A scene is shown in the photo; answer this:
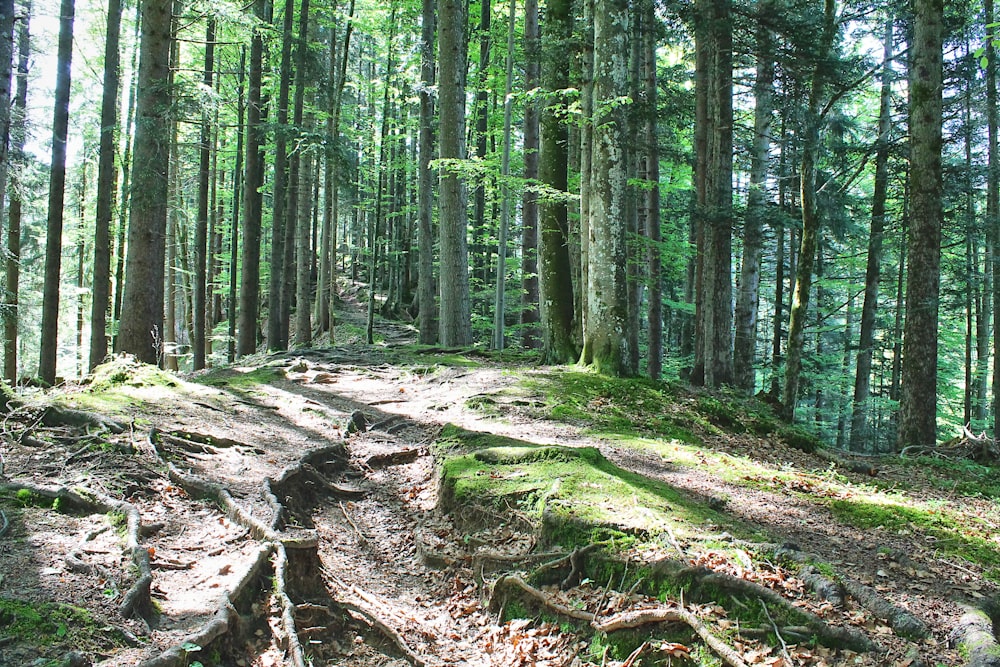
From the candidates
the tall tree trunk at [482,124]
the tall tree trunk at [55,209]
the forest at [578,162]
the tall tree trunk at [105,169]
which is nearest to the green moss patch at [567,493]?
the forest at [578,162]

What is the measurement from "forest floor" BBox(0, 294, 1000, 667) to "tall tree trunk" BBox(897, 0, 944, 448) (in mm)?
1504

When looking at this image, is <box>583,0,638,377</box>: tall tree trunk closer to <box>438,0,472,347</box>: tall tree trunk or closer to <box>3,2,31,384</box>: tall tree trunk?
<box>438,0,472,347</box>: tall tree trunk

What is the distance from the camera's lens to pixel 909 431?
9352mm

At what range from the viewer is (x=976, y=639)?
9.91ft

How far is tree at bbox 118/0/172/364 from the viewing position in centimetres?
990

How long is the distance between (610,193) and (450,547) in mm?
5985

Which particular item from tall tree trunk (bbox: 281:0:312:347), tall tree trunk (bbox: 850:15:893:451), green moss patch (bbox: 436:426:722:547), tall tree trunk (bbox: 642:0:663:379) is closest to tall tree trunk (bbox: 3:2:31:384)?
tall tree trunk (bbox: 281:0:312:347)

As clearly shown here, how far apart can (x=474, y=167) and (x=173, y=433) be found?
7.23 m

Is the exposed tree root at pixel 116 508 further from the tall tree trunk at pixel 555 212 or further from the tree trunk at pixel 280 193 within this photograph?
the tree trunk at pixel 280 193

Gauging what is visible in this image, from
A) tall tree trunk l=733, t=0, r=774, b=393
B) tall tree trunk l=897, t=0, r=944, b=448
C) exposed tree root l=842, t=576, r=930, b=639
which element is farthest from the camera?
tall tree trunk l=733, t=0, r=774, b=393

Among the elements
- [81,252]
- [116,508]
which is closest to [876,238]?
[116,508]

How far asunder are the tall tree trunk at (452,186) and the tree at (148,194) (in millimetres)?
5227

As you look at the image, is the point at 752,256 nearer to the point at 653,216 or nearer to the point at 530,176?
the point at 653,216

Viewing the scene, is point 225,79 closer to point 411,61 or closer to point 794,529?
point 411,61
